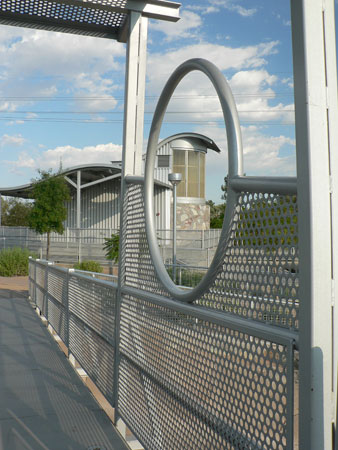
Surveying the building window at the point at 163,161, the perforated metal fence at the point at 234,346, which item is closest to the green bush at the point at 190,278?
the perforated metal fence at the point at 234,346

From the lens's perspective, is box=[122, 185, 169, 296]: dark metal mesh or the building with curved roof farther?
the building with curved roof

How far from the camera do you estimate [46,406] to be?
4066 millimetres

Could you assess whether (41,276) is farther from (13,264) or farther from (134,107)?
(13,264)

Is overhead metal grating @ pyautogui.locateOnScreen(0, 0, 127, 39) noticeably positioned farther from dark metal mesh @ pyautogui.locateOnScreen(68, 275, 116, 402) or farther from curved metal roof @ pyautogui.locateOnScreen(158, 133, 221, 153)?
curved metal roof @ pyautogui.locateOnScreen(158, 133, 221, 153)

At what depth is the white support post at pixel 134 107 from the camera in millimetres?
3920

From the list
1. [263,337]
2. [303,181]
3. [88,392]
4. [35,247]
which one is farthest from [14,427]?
[35,247]

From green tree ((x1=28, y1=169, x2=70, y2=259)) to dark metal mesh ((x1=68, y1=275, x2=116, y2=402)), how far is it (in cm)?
2392

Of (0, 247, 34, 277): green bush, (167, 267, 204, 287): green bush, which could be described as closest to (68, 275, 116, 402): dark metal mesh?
(167, 267, 204, 287): green bush

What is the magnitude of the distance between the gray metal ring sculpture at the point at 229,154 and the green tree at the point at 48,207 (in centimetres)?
2624

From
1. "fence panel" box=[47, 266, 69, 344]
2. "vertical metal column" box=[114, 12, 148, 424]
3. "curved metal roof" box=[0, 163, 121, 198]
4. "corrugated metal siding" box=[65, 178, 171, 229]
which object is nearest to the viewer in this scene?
"vertical metal column" box=[114, 12, 148, 424]

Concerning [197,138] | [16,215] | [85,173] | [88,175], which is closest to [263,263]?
[85,173]

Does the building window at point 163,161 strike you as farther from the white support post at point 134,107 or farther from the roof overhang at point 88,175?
the white support post at point 134,107

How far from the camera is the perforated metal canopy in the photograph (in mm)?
4027

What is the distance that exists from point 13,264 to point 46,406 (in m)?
18.7
